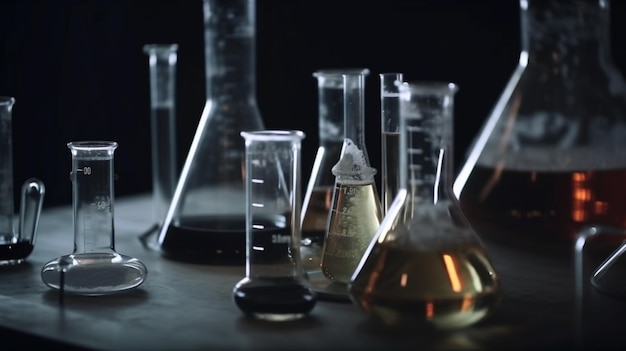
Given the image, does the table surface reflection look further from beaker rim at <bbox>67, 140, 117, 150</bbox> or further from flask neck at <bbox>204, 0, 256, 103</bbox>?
flask neck at <bbox>204, 0, 256, 103</bbox>

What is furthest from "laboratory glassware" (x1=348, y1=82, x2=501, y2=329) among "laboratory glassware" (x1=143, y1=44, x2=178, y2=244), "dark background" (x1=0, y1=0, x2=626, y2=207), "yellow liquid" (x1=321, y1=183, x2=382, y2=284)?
"dark background" (x1=0, y1=0, x2=626, y2=207)

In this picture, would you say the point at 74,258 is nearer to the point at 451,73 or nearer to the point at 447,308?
the point at 447,308

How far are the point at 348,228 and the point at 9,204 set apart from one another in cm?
61

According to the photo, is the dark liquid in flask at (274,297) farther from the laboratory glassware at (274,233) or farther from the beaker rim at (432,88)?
the beaker rim at (432,88)

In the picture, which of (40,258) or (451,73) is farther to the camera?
(451,73)

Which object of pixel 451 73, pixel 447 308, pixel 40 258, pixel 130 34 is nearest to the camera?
pixel 447 308

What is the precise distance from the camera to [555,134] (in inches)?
71.4

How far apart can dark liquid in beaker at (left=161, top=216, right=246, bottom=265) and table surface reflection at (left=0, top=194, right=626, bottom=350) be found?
0.09 feet

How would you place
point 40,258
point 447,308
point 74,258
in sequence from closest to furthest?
point 447,308 → point 74,258 → point 40,258

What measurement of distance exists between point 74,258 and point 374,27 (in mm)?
1188

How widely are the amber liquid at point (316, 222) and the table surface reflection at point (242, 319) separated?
0.11 meters

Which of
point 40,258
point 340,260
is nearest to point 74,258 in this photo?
point 40,258

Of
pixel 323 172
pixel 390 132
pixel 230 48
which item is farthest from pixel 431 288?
pixel 230 48

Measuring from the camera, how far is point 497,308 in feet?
4.87
